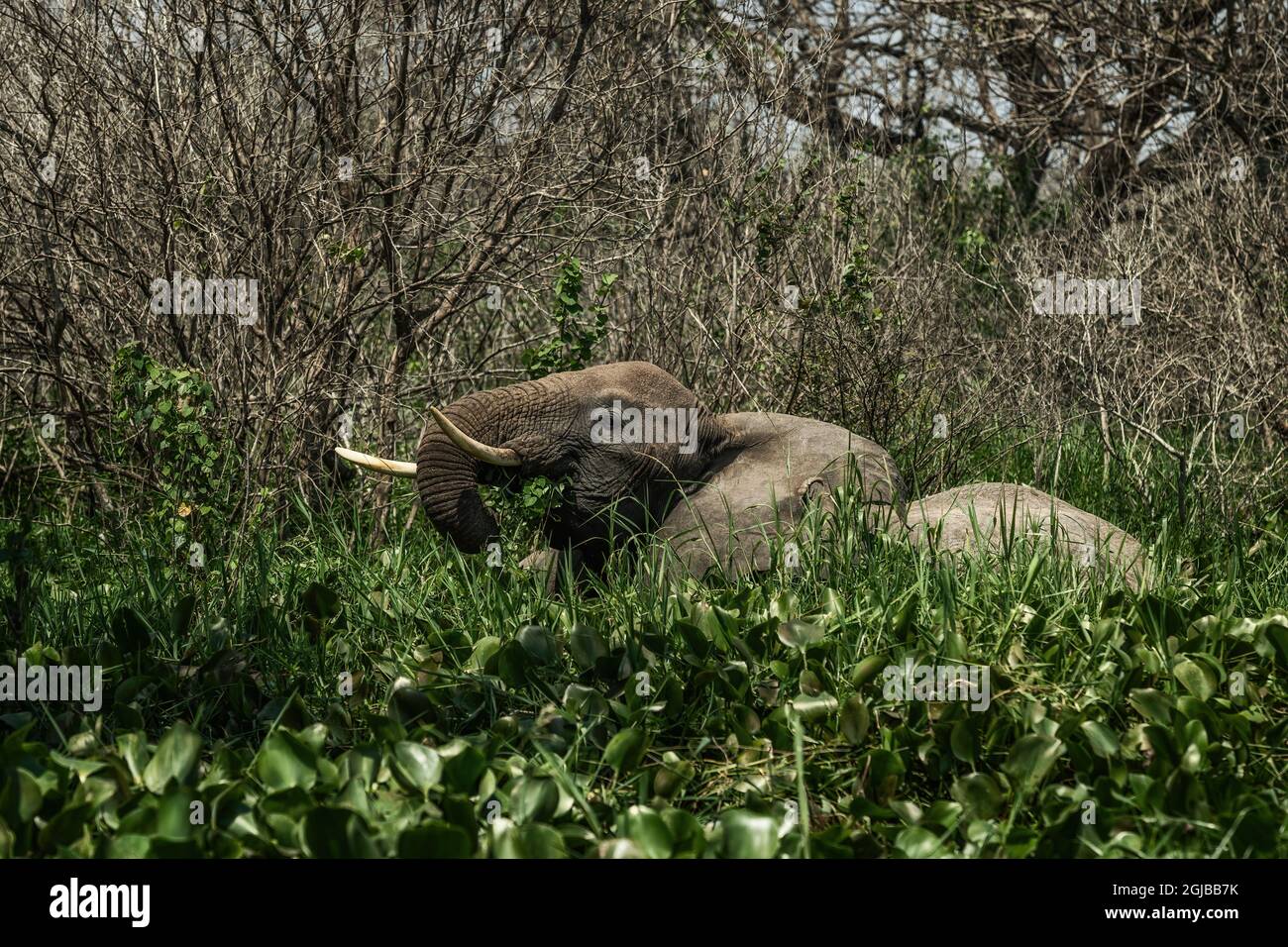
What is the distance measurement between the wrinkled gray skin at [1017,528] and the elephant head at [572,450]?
1.10m

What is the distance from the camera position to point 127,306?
7.05 m

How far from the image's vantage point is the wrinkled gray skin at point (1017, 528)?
553 centimetres

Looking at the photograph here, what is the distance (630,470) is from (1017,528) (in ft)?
5.54

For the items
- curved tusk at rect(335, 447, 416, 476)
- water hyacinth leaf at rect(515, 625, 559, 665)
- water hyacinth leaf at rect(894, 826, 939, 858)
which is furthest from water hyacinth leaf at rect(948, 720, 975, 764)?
curved tusk at rect(335, 447, 416, 476)

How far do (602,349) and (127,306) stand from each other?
2.85 metres

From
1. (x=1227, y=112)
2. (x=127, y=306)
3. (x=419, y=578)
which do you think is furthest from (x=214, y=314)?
(x=1227, y=112)

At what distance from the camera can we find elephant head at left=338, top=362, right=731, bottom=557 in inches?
222

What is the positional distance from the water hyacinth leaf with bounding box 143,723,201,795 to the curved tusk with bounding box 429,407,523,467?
1.91 meters

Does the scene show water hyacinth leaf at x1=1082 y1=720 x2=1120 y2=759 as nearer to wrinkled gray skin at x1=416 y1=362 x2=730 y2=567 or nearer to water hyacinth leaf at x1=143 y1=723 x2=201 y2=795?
wrinkled gray skin at x1=416 y1=362 x2=730 y2=567

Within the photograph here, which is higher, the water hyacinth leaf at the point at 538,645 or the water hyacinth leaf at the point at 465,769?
the water hyacinth leaf at the point at 538,645

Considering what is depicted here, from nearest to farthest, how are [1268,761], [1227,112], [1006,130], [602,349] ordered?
[1268,761], [602,349], [1227,112], [1006,130]

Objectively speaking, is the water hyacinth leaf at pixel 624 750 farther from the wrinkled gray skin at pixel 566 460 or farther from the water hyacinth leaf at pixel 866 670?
the wrinkled gray skin at pixel 566 460

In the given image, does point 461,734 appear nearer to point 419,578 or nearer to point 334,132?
point 419,578

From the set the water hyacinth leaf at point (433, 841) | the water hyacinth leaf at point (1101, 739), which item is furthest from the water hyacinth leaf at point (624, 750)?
the water hyacinth leaf at point (1101, 739)
